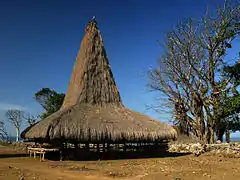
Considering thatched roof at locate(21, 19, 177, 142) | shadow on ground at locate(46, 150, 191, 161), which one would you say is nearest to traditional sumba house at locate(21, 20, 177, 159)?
thatched roof at locate(21, 19, 177, 142)

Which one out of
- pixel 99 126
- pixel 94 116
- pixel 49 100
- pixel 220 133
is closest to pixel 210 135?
pixel 220 133

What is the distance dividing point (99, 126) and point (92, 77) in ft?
12.4

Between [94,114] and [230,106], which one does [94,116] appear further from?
[230,106]

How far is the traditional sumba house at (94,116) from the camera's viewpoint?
42.3ft

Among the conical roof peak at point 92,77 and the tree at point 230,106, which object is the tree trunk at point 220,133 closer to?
the tree at point 230,106

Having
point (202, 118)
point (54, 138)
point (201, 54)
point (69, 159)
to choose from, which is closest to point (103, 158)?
point (69, 159)

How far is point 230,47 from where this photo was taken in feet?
61.7

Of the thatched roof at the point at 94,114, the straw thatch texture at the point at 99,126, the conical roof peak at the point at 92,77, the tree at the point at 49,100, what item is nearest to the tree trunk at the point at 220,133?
the thatched roof at the point at 94,114

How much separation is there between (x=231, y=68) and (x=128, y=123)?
9.43 m

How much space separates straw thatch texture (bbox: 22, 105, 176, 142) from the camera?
41.5 ft

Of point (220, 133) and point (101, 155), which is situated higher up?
point (220, 133)

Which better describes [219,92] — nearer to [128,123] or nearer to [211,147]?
[211,147]

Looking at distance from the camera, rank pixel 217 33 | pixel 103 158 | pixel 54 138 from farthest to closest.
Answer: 1. pixel 217 33
2. pixel 103 158
3. pixel 54 138

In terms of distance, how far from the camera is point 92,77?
52.7ft
